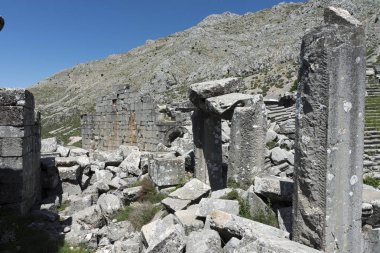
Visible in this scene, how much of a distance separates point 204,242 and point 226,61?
44140 millimetres

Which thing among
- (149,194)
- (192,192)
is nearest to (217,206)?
(192,192)

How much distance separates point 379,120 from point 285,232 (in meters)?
13.3

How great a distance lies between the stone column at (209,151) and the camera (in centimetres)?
827

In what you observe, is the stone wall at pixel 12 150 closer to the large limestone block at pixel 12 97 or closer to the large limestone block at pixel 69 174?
the large limestone block at pixel 12 97

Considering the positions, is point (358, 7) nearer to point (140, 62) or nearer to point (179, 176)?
point (140, 62)

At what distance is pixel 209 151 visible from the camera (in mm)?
8336

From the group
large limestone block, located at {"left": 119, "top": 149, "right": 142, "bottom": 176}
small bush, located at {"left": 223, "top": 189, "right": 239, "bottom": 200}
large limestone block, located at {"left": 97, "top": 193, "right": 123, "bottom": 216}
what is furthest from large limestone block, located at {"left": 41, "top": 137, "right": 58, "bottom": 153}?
small bush, located at {"left": 223, "top": 189, "right": 239, "bottom": 200}

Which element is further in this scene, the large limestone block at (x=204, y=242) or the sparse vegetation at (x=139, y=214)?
the sparse vegetation at (x=139, y=214)

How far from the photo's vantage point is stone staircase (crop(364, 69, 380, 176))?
38.6 ft

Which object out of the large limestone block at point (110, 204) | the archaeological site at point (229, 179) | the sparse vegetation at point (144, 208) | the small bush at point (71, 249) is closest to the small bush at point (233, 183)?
the archaeological site at point (229, 179)

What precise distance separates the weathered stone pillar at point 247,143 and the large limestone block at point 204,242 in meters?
2.30

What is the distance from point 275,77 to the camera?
34.6 m

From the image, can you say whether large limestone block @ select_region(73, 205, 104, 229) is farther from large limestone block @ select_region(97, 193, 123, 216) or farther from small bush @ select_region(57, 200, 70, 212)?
small bush @ select_region(57, 200, 70, 212)

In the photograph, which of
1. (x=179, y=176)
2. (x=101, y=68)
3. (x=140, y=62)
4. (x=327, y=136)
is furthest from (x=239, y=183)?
(x=101, y=68)
